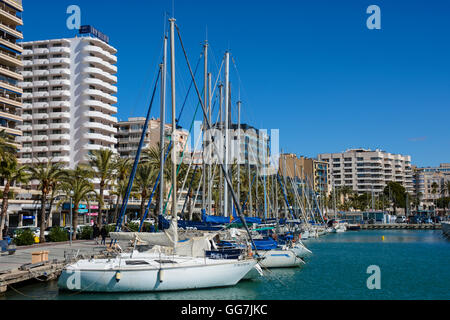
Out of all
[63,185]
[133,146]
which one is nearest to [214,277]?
[63,185]

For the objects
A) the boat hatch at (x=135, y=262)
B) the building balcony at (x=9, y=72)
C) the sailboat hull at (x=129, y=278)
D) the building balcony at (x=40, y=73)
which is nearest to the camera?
the sailboat hull at (x=129, y=278)

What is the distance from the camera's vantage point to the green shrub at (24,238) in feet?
130

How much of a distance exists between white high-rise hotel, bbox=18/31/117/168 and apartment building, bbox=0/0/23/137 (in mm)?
22540

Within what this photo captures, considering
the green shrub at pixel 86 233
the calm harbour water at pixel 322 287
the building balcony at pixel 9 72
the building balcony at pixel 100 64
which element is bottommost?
the calm harbour water at pixel 322 287

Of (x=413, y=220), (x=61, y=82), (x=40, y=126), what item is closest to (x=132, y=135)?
(x=61, y=82)

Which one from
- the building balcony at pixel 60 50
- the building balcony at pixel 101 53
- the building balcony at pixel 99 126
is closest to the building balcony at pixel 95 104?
the building balcony at pixel 99 126

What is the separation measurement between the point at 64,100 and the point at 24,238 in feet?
207

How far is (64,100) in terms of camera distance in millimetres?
97125

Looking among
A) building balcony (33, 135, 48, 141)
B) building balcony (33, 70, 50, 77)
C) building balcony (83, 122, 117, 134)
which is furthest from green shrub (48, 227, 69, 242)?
building balcony (33, 70, 50, 77)

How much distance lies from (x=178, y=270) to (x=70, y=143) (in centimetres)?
8000

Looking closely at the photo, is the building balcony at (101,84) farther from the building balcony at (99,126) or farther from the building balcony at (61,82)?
the building balcony at (99,126)

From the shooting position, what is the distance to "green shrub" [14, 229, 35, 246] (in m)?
39.7

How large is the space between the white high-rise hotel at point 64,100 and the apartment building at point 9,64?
22.5 meters
